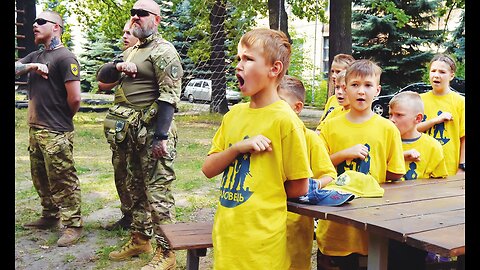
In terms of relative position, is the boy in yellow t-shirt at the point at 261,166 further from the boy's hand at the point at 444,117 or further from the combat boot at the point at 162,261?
the boy's hand at the point at 444,117

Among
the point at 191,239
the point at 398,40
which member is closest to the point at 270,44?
the point at 191,239

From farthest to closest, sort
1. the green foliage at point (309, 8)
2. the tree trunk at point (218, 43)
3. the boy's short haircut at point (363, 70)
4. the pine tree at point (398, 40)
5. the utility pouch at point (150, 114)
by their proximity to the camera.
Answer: the pine tree at point (398, 40) < the green foliage at point (309, 8) < the tree trunk at point (218, 43) < the utility pouch at point (150, 114) < the boy's short haircut at point (363, 70)

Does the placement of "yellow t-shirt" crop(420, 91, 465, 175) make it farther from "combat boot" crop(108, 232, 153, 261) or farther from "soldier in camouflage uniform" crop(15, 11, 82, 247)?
"soldier in camouflage uniform" crop(15, 11, 82, 247)

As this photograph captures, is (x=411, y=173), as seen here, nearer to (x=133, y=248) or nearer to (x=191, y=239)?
(x=191, y=239)

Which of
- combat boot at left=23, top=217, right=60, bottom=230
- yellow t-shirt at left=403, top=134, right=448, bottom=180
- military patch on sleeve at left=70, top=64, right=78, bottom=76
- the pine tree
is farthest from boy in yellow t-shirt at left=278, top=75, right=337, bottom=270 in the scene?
the pine tree

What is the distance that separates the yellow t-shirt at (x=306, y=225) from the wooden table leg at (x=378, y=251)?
0.45 meters

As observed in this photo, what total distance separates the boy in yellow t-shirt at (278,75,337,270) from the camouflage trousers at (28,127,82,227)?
2.31m

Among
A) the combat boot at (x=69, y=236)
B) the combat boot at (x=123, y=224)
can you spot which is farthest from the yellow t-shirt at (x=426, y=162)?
the combat boot at (x=69, y=236)

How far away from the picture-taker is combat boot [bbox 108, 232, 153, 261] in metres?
4.26

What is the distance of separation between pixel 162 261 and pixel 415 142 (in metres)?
1.97

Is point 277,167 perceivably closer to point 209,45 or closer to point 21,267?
point 21,267

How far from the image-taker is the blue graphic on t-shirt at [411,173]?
3537 mm

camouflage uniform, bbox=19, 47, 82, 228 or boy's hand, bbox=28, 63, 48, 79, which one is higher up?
boy's hand, bbox=28, 63, 48, 79
